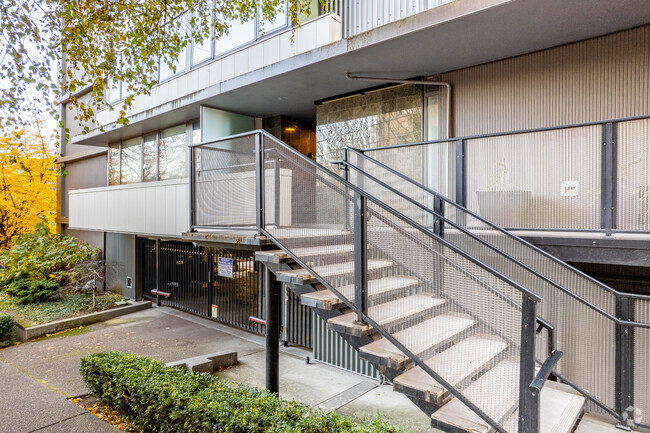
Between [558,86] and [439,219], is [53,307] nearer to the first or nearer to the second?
[439,219]

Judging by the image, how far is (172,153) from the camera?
10.4m

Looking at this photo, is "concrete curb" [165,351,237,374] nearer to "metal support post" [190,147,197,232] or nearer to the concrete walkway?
the concrete walkway

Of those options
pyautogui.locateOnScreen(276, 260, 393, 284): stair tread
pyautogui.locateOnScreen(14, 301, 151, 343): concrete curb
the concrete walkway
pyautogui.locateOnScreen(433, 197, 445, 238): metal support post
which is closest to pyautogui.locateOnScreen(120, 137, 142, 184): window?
pyautogui.locateOnScreen(14, 301, 151, 343): concrete curb

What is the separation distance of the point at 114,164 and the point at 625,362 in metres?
14.5

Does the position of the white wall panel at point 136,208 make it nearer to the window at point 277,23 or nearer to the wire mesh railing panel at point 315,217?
the window at point 277,23

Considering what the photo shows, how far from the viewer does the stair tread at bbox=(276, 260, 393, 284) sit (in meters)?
3.42

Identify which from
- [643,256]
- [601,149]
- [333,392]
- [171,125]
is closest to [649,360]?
[643,256]

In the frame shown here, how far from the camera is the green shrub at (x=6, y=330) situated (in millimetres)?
8250

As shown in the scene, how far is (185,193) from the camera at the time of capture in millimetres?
7871

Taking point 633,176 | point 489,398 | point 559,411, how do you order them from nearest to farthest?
1. point 489,398
2. point 559,411
3. point 633,176

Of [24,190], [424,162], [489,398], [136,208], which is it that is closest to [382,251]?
[489,398]

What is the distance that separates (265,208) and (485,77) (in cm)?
409

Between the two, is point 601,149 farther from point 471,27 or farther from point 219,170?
point 219,170

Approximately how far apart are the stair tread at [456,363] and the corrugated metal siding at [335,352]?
11.8 feet
